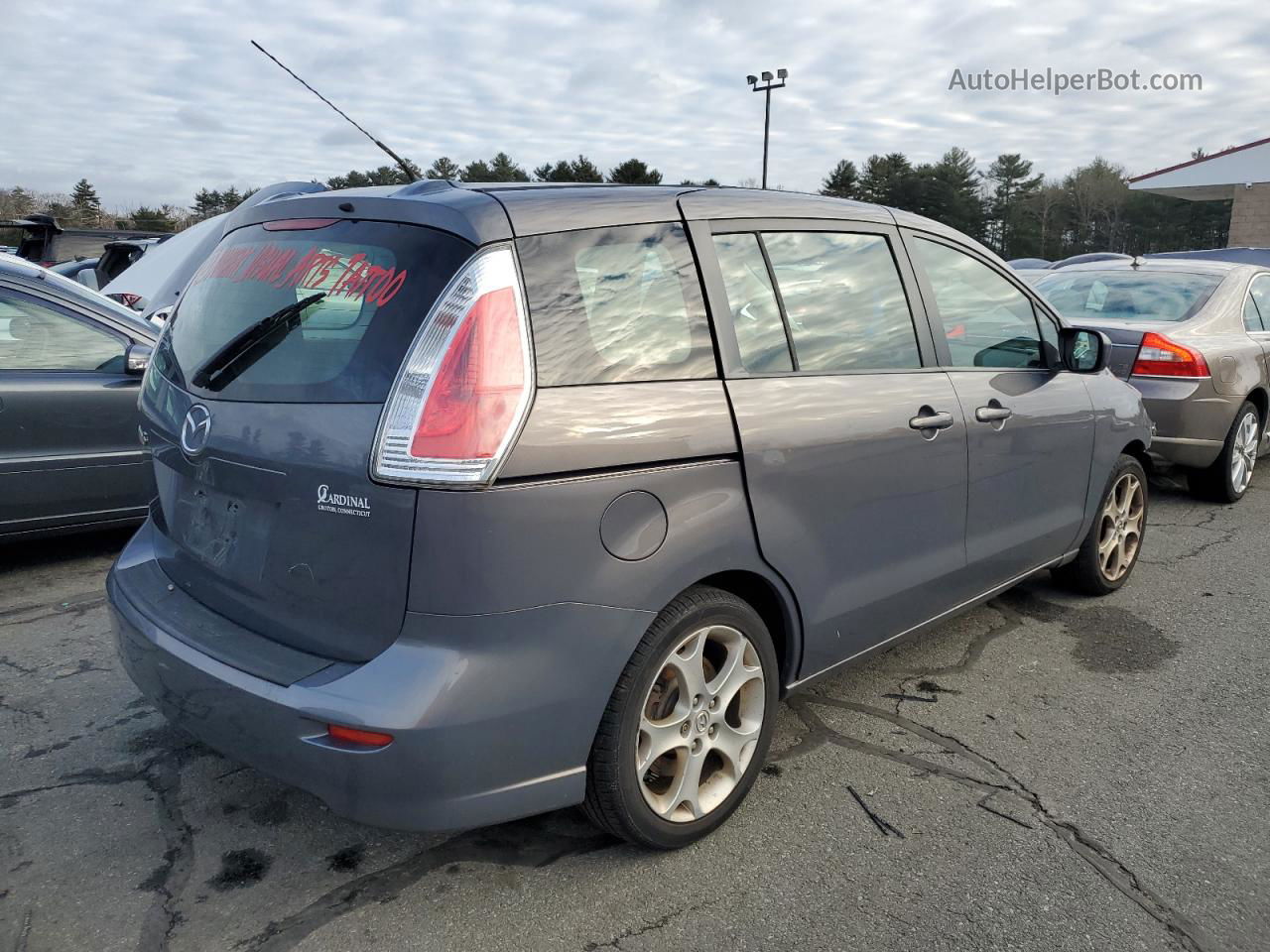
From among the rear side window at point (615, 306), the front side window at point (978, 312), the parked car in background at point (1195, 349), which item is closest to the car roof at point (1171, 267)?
the parked car in background at point (1195, 349)

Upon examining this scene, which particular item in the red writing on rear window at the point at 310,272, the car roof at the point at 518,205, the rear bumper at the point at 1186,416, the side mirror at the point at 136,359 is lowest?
the rear bumper at the point at 1186,416

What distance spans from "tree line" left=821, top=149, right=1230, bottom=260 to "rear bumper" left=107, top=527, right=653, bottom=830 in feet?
196

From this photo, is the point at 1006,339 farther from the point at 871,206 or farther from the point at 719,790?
the point at 719,790

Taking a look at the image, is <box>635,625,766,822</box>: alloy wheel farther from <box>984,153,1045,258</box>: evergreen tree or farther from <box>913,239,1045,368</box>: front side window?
<box>984,153,1045,258</box>: evergreen tree

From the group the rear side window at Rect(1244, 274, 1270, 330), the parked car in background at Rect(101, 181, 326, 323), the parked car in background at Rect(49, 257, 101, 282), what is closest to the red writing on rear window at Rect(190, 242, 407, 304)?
the parked car in background at Rect(101, 181, 326, 323)

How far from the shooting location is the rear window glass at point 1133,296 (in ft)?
21.7

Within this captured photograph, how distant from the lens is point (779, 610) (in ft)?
9.07

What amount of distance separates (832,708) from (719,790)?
0.93 meters

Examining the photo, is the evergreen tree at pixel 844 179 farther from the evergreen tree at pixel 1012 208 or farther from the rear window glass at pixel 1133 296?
the rear window glass at pixel 1133 296

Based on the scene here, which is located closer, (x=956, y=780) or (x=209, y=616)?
(x=209, y=616)

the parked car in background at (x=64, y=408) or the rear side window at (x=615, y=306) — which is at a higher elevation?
the rear side window at (x=615, y=306)

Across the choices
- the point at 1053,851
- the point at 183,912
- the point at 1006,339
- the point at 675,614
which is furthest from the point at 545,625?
the point at 1006,339

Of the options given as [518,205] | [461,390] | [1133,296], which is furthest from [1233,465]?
[461,390]

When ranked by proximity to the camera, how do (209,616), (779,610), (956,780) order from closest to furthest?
(209,616), (779,610), (956,780)
